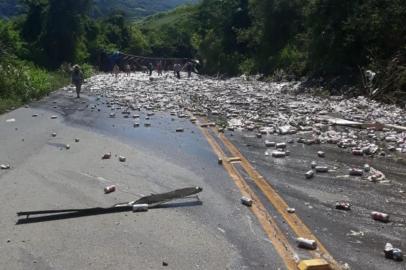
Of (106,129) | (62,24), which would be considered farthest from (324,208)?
(62,24)

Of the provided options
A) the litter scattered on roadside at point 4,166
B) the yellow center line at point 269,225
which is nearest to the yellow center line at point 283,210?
the yellow center line at point 269,225

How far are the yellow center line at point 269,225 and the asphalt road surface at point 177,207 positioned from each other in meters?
0.05

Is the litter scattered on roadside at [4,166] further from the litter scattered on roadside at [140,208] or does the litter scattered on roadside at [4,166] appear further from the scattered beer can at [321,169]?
the scattered beer can at [321,169]

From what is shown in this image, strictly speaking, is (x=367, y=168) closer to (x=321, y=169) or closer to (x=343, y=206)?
(x=321, y=169)

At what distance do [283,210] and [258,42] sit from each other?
40863mm

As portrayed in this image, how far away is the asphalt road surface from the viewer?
535 cm

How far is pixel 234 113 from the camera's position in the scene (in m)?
17.8

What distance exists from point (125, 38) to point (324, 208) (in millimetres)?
85870

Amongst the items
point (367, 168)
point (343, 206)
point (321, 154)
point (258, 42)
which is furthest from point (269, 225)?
point (258, 42)

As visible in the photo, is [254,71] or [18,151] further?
[254,71]

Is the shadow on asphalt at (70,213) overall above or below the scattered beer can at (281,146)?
above

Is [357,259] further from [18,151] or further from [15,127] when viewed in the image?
[15,127]

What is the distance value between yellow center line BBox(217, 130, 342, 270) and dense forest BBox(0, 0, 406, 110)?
10.6 m

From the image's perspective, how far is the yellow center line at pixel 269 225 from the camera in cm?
523
